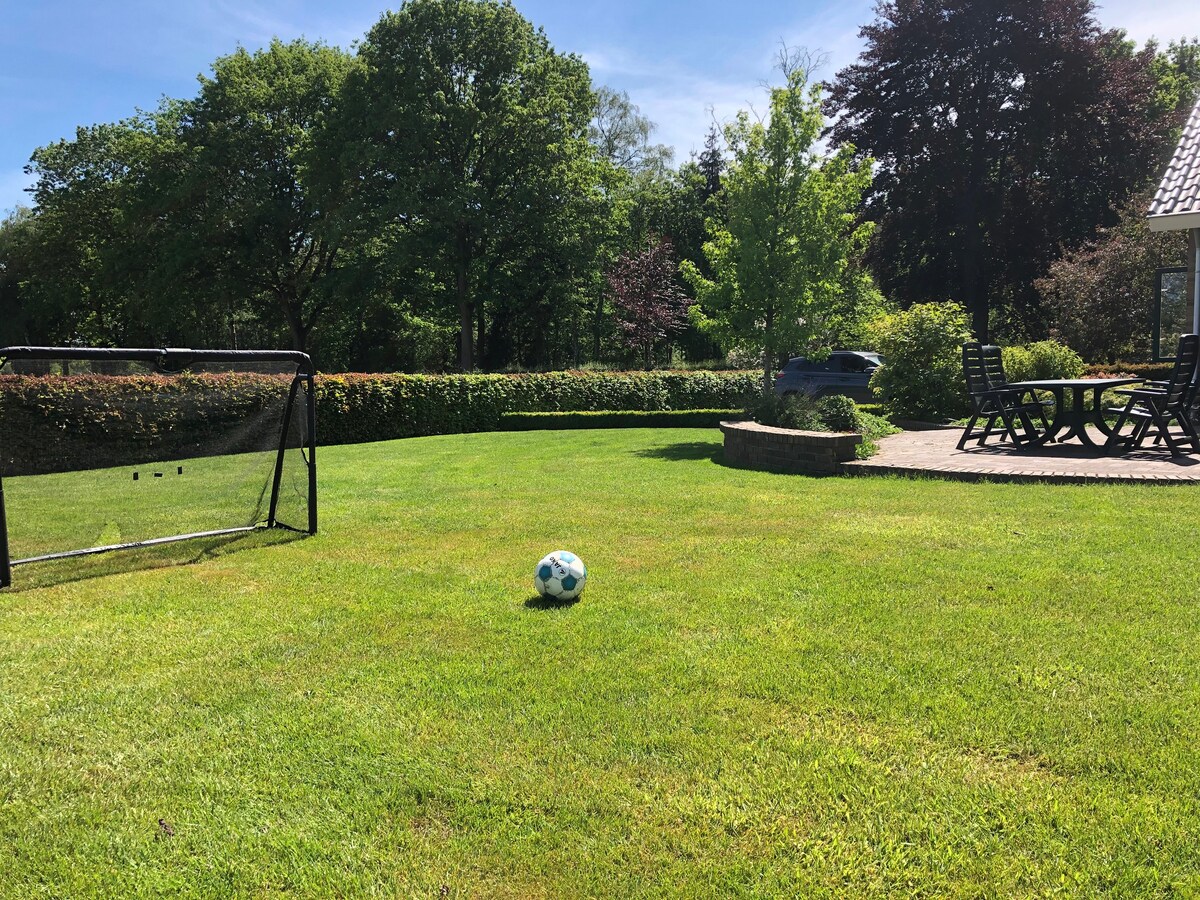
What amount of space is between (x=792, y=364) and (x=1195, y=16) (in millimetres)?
15603

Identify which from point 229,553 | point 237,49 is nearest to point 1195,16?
point 229,553

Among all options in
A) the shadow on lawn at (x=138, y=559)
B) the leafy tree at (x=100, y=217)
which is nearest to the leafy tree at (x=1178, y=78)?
the shadow on lawn at (x=138, y=559)

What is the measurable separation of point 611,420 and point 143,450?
13.4 m

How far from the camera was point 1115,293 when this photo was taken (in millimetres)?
17875

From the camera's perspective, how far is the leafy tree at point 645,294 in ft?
93.2

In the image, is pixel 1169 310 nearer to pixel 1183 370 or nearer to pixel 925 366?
pixel 925 366

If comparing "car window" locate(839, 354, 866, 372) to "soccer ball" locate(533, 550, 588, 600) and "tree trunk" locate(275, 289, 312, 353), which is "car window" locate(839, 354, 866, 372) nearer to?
"soccer ball" locate(533, 550, 588, 600)

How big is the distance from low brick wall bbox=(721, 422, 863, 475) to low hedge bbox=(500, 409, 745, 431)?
7806mm

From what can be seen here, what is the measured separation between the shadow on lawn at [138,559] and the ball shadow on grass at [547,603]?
279 cm

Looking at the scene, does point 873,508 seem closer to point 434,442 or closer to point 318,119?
point 434,442

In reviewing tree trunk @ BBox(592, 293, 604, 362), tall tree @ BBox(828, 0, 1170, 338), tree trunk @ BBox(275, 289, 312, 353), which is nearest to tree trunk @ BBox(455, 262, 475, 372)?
tree trunk @ BBox(592, 293, 604, 362)

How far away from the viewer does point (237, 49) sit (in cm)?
3297

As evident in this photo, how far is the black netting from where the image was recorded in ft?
17.3

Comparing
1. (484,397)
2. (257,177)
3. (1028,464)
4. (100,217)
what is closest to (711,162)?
(257,177)
